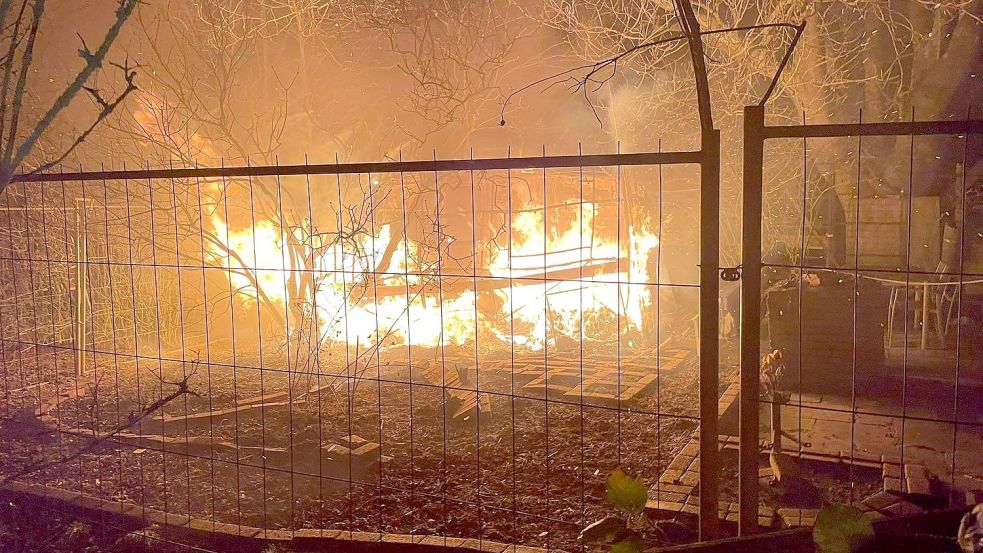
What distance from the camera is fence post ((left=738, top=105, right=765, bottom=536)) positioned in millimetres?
3403

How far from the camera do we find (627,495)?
1.52 metres

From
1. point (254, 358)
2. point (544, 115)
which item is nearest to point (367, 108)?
point (544, 115)

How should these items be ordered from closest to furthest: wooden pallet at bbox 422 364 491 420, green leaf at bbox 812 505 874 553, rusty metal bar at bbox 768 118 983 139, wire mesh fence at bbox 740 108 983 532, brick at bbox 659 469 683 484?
green leaf at bbox 812 505 874 553
rusty metal bar at bbox 768 118 983 139
wire mesh fence at bbox 740 108 983 532
brick at bbox 659 469 683 484
wooden pallet at bbox 422 364 491 420

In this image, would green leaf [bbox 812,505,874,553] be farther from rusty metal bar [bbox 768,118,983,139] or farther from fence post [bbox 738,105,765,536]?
rusty metal bar [bbox 768,118,983,139]

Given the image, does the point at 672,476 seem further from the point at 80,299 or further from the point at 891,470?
the point at 80,299

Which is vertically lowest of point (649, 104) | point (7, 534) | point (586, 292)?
point (7, 534)

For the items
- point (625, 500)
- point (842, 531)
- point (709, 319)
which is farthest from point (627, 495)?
point (709, 319)

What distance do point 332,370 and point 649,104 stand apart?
696cm

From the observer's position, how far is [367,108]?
13.9 m

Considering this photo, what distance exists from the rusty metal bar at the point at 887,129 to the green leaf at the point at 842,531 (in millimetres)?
2382

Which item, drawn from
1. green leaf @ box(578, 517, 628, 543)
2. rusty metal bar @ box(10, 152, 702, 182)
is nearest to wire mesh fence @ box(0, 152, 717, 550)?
rusty metal bar @ box(10, 152, 702, 182)

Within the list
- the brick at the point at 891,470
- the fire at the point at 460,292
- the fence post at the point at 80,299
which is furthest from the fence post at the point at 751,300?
the fence post at the point at 80,299

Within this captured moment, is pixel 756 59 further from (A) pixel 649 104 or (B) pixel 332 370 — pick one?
(B) pixel 332 370

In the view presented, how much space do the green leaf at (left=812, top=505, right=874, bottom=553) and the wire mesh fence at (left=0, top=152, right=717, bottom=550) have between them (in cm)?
242
